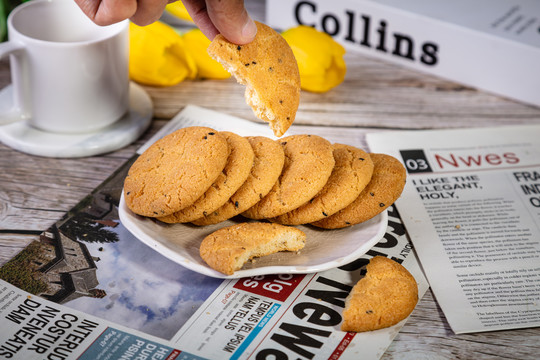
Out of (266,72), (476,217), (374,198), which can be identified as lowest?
(476,217)

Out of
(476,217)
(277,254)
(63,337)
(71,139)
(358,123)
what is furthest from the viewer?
(358,123)

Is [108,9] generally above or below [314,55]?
above

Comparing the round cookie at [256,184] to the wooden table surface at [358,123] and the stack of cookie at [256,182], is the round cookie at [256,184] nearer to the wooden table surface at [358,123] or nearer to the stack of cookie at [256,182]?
the stack of cookie at [256,182]

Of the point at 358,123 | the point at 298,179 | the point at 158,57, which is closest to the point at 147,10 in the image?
the point at 298,179

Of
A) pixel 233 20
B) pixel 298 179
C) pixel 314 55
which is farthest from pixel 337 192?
pixel 314 55

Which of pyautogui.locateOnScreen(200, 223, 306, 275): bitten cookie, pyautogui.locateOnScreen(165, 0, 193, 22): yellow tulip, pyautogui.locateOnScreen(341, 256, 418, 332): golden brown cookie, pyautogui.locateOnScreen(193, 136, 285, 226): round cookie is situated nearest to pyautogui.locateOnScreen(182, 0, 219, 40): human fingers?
pyautogui.locateOnScreen(193, 136, 285, 226): round cookie

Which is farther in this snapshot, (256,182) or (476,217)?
(476,217)

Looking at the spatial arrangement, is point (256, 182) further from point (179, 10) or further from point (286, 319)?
point (179, 10)

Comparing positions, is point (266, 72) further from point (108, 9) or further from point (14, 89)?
point (14, 89)

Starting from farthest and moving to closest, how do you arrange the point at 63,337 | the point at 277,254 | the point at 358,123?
the point at 358,123 → the point at 277,254 → the point at 63,337
